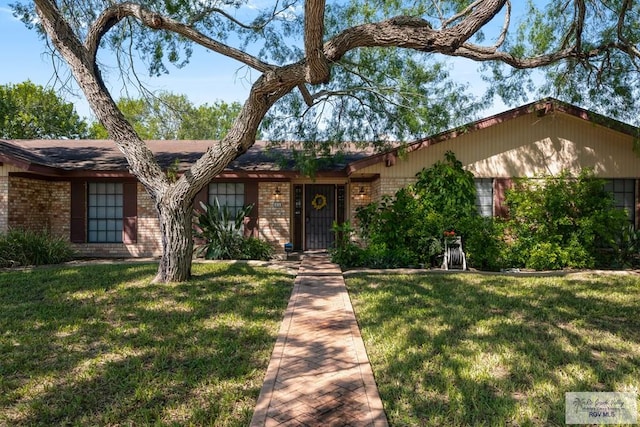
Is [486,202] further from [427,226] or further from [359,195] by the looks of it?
[359,195]

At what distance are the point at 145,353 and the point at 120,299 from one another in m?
2.58

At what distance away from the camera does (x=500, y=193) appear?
1166cm

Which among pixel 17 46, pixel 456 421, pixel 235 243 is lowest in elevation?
pixel 456 421

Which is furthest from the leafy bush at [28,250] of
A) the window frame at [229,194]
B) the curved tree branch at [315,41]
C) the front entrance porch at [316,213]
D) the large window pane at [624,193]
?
the large window pane at [624,193]

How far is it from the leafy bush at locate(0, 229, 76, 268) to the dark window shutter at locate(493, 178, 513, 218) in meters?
11.1

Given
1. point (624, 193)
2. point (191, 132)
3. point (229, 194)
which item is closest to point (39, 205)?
point (229, 194)

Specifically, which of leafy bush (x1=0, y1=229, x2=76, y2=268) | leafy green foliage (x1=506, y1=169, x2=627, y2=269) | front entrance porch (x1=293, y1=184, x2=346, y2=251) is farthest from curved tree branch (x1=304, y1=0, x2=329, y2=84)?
leafy bush (x1=0, y1=229, x2=76, y2=268)

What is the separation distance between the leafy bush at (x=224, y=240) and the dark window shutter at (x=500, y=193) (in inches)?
241

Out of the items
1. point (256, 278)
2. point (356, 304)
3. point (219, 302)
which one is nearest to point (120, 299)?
point (219, 302)

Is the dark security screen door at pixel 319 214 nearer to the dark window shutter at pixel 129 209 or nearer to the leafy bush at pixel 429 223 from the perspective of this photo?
the leafy bush at pixel 429 223

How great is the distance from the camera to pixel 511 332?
5.30 m

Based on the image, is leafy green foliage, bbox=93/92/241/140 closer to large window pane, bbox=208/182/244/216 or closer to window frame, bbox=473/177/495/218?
large window pane, bbox=208/182/244/216

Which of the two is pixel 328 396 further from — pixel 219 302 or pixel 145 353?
pixel 219 302

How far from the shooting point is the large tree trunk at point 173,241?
7957 mm
